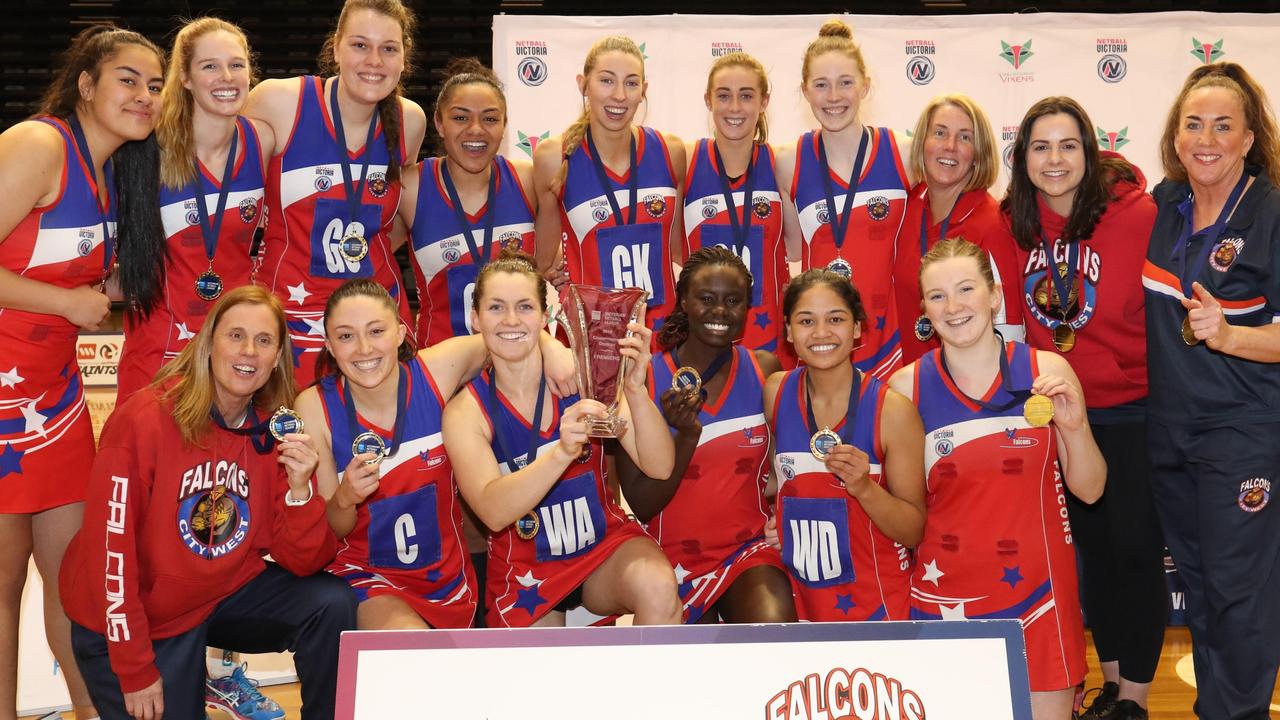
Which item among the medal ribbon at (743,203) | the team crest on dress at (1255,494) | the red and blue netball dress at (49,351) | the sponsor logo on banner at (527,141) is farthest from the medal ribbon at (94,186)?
the team crest on dress at (1255,494)

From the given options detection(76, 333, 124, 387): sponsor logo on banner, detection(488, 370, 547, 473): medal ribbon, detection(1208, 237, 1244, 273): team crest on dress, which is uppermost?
detection(76, 333, 124, 387): sponsor logo on banner

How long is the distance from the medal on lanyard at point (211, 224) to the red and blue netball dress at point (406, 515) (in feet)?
1.93

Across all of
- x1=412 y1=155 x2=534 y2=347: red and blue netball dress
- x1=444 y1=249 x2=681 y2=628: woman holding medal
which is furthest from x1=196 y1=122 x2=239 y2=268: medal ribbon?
x1=444 y1=249 x2=681 y2=628: woman holding medal

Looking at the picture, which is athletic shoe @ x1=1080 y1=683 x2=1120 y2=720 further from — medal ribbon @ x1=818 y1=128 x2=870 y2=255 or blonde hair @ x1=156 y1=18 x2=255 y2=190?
blonde hair @ x1=156 y1=18 x2=255 y2=190

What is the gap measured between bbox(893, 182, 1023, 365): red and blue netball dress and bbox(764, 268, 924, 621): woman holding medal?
64 centimetres

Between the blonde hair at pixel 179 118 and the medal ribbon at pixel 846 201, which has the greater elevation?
the blonde hair at pixel 179 118

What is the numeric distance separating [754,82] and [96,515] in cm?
265

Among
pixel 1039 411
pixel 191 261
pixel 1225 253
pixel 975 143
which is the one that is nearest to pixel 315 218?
pixel 191 261

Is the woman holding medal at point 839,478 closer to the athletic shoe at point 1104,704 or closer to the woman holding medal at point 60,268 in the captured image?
the athletic shoe at point 1104,704

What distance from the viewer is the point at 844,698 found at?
2.08 metres

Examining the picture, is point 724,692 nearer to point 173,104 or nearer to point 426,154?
point 173,104

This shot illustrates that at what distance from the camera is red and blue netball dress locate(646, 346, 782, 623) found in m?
3.51

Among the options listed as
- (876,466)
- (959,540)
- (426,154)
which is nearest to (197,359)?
(876,466)

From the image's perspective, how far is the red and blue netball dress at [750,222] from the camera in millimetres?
4230
